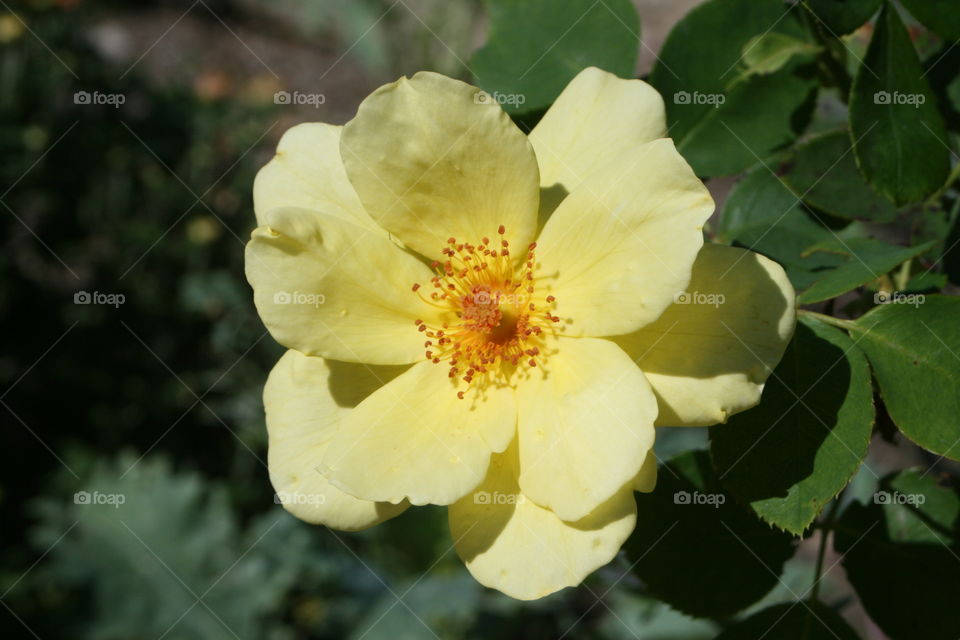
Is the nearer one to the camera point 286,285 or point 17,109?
point 286,285

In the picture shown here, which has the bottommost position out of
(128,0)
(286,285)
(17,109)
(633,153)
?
(128,0)

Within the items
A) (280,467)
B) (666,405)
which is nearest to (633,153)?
(666,405)

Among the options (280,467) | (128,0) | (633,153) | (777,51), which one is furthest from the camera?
(128,0)

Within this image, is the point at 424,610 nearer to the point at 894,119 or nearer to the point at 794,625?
the point at 794,625

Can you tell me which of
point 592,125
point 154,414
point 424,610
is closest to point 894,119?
point 592,125

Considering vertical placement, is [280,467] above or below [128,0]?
above

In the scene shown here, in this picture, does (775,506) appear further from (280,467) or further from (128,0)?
(128,0)

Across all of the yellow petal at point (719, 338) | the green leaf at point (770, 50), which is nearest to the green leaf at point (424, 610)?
the yellow petal at point (719, 338)

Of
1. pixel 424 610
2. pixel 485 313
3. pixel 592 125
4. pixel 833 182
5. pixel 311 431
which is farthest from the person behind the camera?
pixel 424 610

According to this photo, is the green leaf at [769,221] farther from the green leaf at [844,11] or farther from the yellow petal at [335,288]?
the yellow petal at [335,288]
